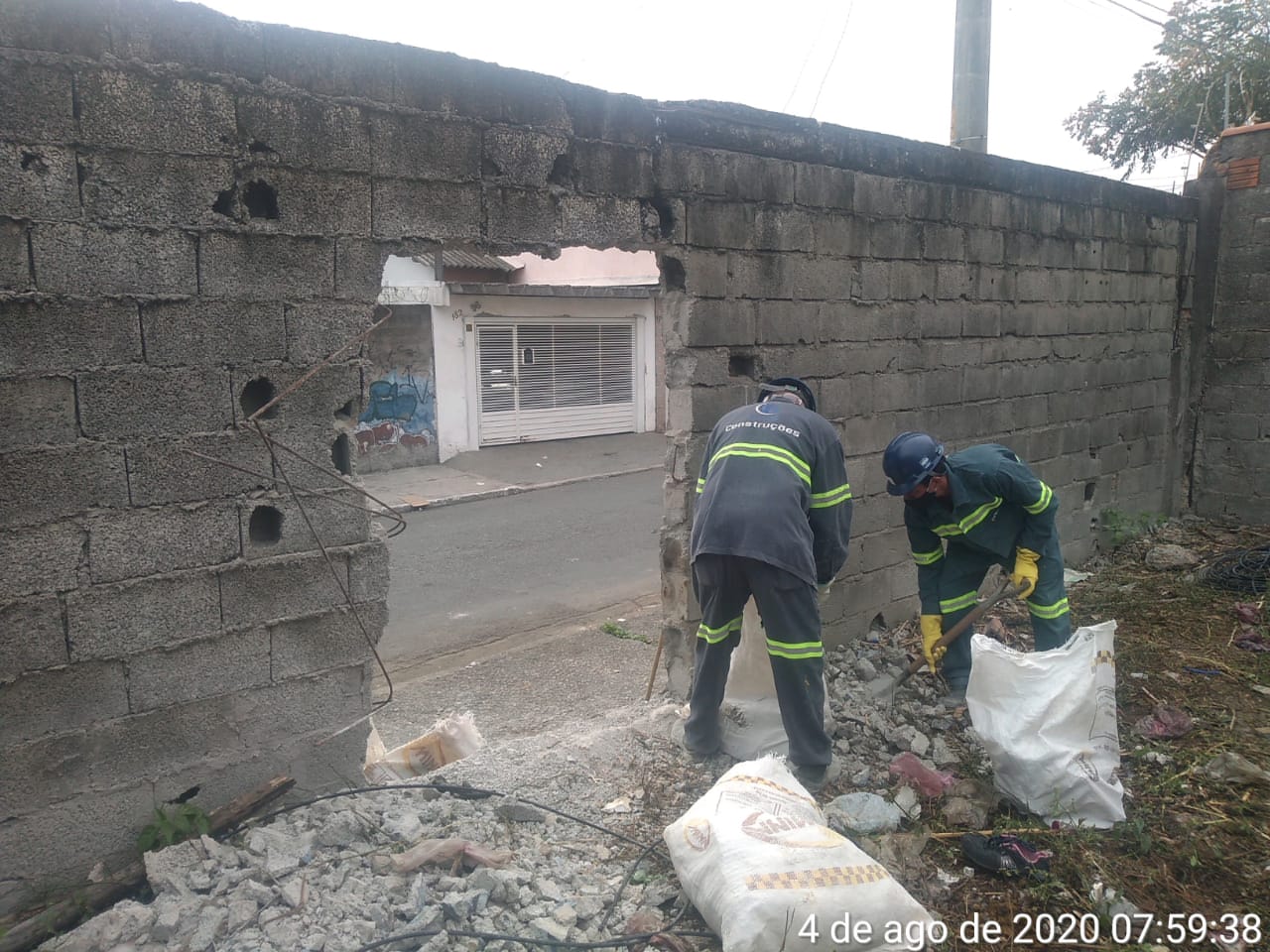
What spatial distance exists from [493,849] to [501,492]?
32.1 ft

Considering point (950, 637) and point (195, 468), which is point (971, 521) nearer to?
point (950, 637)

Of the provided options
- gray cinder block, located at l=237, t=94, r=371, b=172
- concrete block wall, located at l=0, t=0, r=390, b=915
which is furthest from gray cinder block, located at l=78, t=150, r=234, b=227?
gray cinder block, located at l=237, t=94, r=371, b=172

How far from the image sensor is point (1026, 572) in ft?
13.9

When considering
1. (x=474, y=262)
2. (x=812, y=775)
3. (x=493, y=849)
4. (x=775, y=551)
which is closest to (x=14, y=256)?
(x=493, y=849)

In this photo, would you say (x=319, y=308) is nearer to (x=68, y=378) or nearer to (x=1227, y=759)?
(x=68, y=378)

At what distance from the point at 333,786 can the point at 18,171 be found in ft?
7.59

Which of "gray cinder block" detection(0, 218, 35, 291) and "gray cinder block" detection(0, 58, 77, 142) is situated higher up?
"gray cinder block" detection(0, 58, 77, 142)

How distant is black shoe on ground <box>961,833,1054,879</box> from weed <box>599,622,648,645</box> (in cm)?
347

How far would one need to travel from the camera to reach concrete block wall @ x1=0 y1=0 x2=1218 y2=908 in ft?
8.93

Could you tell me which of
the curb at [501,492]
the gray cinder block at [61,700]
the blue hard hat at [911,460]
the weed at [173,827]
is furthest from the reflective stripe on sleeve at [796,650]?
the curb at [501,492]

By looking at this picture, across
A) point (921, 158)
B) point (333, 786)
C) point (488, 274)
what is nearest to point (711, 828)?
point (333, 786)

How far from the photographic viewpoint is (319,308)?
3193 millimetres

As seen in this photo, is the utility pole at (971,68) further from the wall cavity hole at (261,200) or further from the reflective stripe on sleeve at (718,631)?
the wall cavity hole at (261,200)

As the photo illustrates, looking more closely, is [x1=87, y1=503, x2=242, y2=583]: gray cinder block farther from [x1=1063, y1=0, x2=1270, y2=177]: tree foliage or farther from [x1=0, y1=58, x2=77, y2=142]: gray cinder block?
[x1=1063, y1=0, x2=1270, y2=177]: tree foliage
